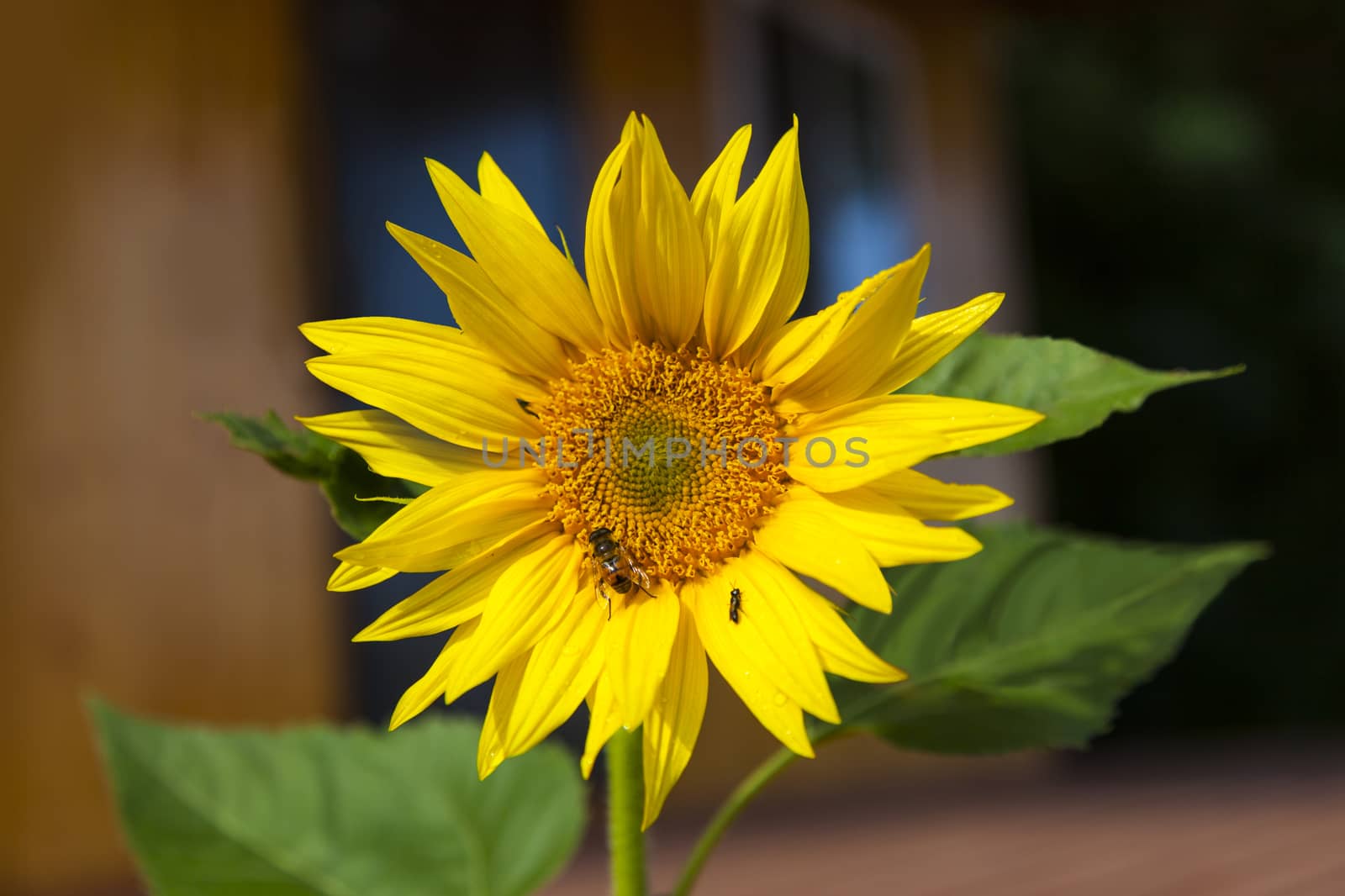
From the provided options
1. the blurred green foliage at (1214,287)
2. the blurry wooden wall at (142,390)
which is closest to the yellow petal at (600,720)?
the blurry wooden wall at (142,390)

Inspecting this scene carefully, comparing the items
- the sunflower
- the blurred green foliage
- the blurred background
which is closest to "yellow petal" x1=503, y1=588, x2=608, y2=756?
the sunflower

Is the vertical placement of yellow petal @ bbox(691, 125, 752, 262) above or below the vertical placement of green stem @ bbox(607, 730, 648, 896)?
above

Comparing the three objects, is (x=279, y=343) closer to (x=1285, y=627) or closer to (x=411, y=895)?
(x=411, y=895)

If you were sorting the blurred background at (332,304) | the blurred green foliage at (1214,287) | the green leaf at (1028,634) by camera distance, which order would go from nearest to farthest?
the green leaf at (1028,634), the blurred background at (332,304), the blurred green foliage at (1214,287)

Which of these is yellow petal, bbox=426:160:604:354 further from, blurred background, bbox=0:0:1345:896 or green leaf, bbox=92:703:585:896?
blurred background, bbox=0:0:1345:896

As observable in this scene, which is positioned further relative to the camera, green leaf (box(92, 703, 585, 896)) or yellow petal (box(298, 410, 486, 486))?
green leaf (box(92, 703, 585, 896))

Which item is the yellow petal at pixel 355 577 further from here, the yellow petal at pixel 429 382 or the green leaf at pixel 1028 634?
the green leaf at pixel 1028 634

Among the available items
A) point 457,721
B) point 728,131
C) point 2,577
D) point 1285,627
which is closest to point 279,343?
point 2,577

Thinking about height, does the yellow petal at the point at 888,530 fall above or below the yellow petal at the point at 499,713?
above
